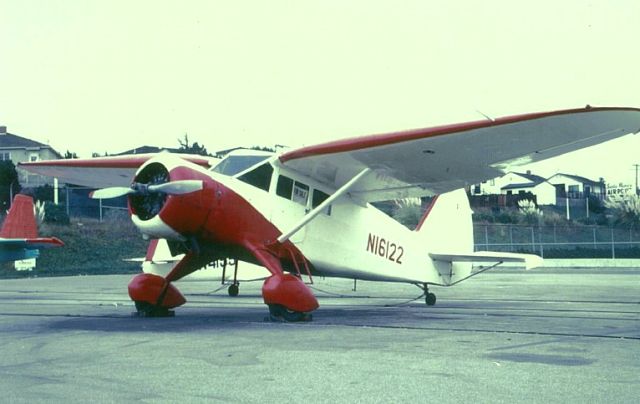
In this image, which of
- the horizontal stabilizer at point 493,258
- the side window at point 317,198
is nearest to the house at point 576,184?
the horizontal stabilizer at point 493,258

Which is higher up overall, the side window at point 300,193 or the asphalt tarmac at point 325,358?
the side window at point 300,193

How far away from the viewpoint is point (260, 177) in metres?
11.8

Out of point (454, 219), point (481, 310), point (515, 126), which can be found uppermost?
point (515, 126)

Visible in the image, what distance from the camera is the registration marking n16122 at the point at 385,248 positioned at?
45.7 ft

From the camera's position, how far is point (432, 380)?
5.64 metres

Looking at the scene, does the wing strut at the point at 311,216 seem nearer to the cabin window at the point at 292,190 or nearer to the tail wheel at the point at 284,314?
the cabin window at the point at 292,190

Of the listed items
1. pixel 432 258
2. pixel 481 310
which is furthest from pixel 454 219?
pixel 481 310

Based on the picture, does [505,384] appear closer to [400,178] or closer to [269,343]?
[269,343]

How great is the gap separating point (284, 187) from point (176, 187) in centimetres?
263

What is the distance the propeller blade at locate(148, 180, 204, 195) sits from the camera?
32.3 ft

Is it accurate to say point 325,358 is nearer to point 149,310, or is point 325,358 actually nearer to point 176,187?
point 176,187

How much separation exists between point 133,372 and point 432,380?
2311mm

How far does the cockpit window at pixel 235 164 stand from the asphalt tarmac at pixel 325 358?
2.20m

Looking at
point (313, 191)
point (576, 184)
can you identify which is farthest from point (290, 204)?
point (576, 184)
